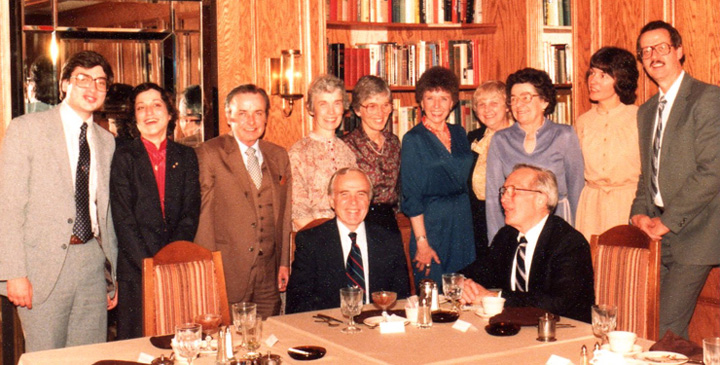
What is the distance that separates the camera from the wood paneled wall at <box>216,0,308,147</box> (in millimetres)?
5227

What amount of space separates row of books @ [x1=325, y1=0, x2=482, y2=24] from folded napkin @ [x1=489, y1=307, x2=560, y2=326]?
3.18 metres

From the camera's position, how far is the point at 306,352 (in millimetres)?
2635

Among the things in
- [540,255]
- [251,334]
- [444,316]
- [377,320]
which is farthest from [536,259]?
[251,334]

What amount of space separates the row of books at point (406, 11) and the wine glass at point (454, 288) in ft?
9.62

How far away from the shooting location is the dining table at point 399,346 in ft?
8.50

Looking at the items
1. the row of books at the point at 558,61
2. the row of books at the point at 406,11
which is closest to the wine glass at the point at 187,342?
the row of books at the point at 406,11

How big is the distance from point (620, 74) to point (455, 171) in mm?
1061

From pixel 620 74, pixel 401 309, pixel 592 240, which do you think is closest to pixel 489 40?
pixel 620 74

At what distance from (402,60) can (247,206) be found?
2.17 metres

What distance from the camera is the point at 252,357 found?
2.55m

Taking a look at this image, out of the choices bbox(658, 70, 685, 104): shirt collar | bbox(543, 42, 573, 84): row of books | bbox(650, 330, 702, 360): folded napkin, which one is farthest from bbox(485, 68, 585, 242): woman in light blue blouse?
bbox(650, 330, 702, 360): folded napkin

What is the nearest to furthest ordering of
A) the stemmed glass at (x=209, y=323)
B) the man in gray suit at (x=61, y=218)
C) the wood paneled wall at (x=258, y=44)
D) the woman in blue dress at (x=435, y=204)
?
the stemmed glass at (x=209, y=323), the man in gray suit at (x=61, y=218), the woman in blue dress at (x=435, y=204), the wood paneled wall at (x=258, y=44)

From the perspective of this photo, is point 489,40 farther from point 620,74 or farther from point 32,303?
point 32,303

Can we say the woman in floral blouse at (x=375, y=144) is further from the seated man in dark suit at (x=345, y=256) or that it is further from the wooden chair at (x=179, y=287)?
the wooden chair at (x=179, y=287)
